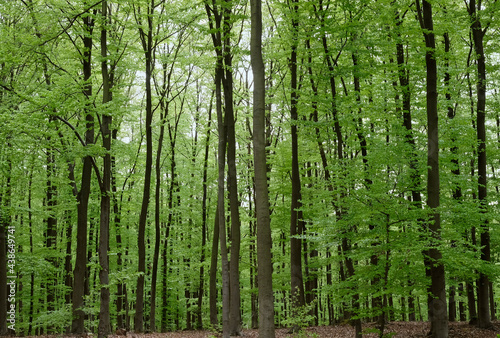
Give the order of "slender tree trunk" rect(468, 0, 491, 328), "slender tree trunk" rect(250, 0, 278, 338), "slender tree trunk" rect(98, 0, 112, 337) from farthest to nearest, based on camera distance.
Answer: "slender tree trunk" rect(468, 0, 491, 328) → "slender tree trunk" rect(98, 0, 112, 337) → "slender tree trunk" rect(250, 0, 278, 338)

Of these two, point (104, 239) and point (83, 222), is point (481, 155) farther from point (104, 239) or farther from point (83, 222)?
point (83, 222)

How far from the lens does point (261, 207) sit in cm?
757

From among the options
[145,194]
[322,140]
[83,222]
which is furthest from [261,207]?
[83,222]

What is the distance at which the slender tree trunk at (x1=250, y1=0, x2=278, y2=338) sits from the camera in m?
7.44

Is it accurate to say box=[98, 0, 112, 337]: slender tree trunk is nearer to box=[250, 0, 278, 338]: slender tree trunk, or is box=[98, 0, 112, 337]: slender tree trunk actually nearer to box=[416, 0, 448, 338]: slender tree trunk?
box=[250, 0, 278, 338]: slender tree trunk

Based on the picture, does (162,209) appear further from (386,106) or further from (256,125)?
(256,125)

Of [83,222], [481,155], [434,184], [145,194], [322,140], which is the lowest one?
[83,222]

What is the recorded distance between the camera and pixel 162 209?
87.2 ft

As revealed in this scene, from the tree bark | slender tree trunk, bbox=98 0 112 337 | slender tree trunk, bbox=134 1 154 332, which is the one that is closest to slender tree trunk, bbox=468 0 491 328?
the tree bark

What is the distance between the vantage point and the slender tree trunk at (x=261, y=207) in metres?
7.44

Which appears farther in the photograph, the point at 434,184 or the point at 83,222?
the point at 83,222

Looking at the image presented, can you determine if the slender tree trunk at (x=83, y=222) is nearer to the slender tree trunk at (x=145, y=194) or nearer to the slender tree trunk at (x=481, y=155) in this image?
the slender tree trunk at (x=145, y=194)

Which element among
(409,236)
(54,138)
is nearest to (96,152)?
(54,138)

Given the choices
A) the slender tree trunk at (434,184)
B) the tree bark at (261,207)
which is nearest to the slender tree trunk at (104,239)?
the tree bark at (261,207)
